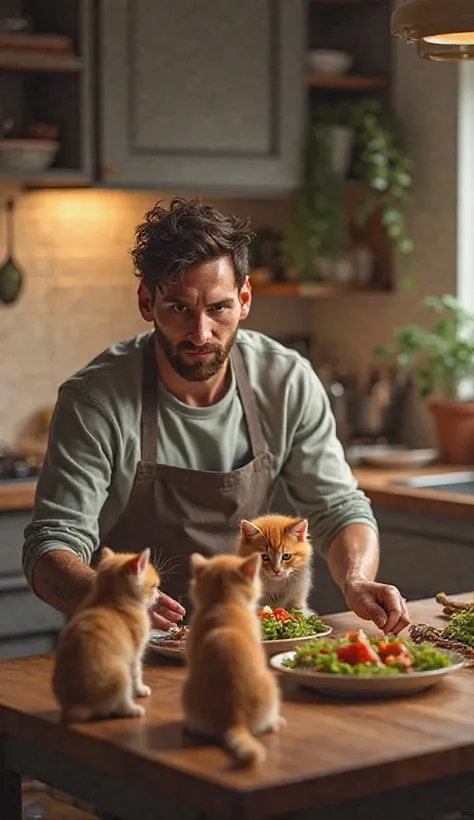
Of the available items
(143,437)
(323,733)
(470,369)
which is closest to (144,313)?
(143,437)

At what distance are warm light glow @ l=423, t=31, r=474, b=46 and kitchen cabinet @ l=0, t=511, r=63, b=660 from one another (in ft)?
6.90

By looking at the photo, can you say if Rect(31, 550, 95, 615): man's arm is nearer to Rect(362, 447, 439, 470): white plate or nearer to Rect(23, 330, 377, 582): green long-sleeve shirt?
Rect(23, 330, 377, 582): green long-sleeve shirt

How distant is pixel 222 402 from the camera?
3.20m

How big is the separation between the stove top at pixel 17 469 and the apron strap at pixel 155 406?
1337 millimetres

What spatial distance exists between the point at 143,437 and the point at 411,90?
2.42 meters

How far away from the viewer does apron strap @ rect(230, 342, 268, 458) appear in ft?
10.6

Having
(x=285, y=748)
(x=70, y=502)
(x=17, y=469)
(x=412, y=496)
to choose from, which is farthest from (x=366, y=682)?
(x=17, y=469)

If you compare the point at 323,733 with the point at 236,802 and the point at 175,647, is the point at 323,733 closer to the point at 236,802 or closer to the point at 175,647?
the point at 236,802

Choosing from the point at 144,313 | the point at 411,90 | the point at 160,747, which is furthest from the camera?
the point at 411,90

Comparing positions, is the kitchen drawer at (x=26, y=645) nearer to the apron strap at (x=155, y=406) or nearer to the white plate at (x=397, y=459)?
the white plate at (x=397, y=459)

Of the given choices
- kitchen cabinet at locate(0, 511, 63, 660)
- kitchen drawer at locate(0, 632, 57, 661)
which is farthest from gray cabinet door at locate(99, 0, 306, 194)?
kitchen drawer at locate(0, 632, 57, 661)

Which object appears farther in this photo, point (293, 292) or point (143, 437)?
point (293, 292)

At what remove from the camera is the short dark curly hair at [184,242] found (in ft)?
9.45

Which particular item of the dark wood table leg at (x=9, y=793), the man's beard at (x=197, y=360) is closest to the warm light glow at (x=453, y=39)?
the man's beard at (x=197, y=360)
